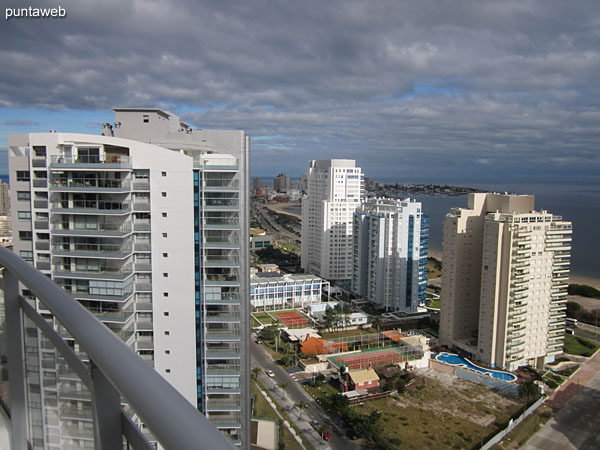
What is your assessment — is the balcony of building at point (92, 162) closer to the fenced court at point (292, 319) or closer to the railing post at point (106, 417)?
the railing post at point (106, 417)

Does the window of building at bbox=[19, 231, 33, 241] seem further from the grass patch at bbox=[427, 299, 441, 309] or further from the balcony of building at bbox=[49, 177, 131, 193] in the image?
the grass patch at bbox=[427, 299, 441, 309]

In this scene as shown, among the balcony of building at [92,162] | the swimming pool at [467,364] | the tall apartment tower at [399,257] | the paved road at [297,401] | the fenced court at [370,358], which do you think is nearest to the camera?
the balcony of building at [92,162]

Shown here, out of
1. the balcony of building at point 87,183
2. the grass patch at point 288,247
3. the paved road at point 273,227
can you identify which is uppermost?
the balcony of building at point 87,183

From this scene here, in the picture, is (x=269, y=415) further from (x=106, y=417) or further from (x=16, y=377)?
(x=106, y=417)

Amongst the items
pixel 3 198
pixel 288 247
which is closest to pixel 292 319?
pixel 288 247

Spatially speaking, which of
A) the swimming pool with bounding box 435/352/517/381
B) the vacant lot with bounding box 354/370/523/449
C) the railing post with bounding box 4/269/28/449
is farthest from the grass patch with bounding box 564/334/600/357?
the railing post with bounding box 4/269/28/449

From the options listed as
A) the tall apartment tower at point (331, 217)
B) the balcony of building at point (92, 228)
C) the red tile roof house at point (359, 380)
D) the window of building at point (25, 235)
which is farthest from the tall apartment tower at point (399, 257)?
the window of building at point (25, 235)

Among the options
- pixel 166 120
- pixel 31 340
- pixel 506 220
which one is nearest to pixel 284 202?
pixel 506 220
